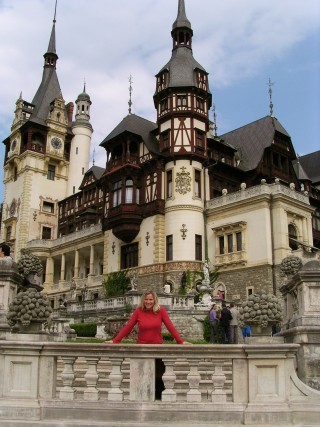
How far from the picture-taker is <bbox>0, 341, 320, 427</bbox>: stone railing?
22.5 feet

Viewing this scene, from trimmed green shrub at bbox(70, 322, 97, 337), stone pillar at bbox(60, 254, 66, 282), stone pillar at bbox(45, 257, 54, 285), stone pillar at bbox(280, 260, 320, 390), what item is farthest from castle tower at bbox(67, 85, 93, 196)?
stone pillar at bbox(280, 260, 320, 390)

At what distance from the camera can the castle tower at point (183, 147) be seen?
38312mm

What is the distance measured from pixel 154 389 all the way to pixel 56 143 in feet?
180

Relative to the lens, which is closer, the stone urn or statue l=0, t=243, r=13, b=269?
the stone urn

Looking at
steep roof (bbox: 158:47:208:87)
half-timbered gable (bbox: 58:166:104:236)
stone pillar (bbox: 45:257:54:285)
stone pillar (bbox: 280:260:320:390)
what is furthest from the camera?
stone pillar (bbox: 45:257:54:285)

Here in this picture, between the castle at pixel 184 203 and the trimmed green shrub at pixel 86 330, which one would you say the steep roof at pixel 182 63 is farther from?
the trimmed green shrub at pixel 86 330

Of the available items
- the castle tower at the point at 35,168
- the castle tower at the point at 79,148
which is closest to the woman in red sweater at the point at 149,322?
the castle tower at the point at 35,168

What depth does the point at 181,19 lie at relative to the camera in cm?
4506

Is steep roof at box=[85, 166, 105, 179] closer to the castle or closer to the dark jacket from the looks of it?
the castle

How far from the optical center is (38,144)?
5825 centimetres

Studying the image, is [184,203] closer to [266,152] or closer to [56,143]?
[266,152]

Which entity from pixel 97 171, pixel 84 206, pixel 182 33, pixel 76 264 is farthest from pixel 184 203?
pixel 97 171

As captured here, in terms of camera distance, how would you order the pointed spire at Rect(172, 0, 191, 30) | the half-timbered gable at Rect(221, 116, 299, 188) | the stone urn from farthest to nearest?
the pointed spire at Rect(172, 0, 191, 30)
the half-timbered gable at Rect(221, 116, 299, 188)
the stone urn

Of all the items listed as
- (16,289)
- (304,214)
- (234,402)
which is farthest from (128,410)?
(304,214)
